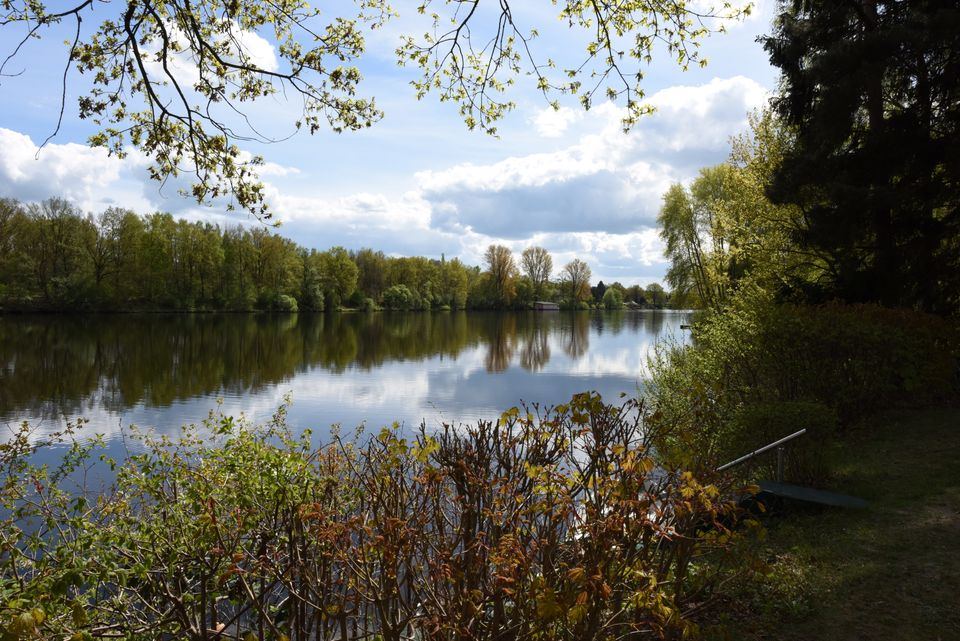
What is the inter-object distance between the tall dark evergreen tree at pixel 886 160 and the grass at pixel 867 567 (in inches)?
273

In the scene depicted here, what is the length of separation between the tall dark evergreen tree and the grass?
22.8ft

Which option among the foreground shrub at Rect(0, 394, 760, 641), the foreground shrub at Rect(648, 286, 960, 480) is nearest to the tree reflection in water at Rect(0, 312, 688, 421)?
the foreground shrub at Rect(0, 394, 760, 641)

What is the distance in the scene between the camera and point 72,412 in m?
15.5

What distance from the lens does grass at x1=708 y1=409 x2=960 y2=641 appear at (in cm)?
412

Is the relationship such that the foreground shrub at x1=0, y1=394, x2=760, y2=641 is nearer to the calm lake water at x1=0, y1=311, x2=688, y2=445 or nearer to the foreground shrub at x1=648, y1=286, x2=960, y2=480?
the calm lake water at x1=0, y1=311, x2=688, y2=445

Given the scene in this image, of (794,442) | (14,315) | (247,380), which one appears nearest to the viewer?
(794,442)

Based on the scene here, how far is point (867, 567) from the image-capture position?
496cm

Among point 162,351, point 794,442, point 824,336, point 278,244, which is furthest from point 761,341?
point 278,244

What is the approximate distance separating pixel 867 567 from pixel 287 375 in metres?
20.9

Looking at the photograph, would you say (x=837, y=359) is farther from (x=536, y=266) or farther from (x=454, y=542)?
(x=536, y=266)

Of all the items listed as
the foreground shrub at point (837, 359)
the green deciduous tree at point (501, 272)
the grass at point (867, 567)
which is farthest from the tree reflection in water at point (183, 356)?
the green deciduous tree at point (501, 272)

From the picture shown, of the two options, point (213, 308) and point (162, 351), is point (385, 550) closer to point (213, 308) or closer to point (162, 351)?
point (162, 351)

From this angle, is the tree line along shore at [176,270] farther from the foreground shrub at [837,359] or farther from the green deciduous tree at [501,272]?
the foreground shrub at [837,359]

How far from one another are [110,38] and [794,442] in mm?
7936
